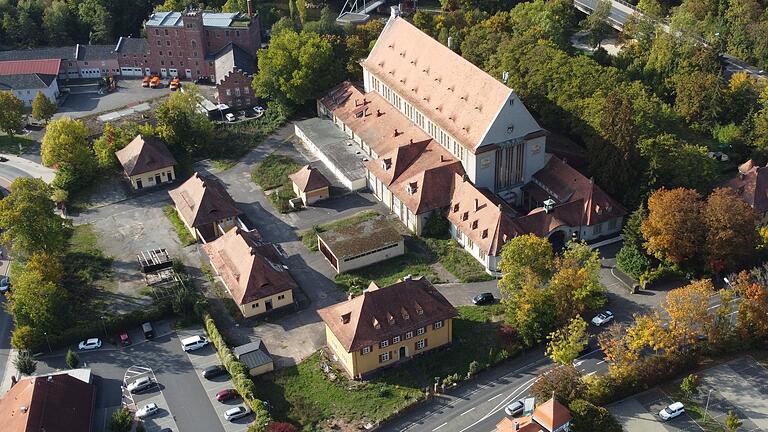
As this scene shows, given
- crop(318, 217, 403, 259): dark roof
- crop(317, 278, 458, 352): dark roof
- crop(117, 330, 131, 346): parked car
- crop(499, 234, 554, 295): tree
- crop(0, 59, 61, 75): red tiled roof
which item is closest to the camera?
crop(317, 278, 458, 352): dark roof

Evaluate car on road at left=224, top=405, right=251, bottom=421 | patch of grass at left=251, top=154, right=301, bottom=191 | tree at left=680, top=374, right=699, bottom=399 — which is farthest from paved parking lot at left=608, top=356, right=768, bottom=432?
patch of grass at left=251, top=154, right=301, bottom=191

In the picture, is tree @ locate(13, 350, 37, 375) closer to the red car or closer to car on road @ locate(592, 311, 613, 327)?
the red car

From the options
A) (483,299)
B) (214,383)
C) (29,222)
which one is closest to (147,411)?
(214,383)

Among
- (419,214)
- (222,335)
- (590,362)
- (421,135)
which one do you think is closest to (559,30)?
(421,135)

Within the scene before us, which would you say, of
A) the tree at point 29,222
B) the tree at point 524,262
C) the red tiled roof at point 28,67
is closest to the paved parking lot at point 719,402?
the tree at point 524,262

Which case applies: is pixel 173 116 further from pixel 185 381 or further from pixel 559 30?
pixel 559 30

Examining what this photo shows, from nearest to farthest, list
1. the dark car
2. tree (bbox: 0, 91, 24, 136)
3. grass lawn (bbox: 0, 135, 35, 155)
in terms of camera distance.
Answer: the dark car < tree (bbox: 0, 91, 24, 136) < grass lawn (bbox: 0, 135, 35, 155)

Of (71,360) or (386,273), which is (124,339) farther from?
(386,273)
